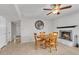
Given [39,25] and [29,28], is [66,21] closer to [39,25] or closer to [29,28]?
[39,25]

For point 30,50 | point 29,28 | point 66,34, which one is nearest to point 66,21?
point 66,34

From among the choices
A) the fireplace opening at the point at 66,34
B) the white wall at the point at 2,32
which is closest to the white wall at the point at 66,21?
the fireplace opening at the point at 66,34

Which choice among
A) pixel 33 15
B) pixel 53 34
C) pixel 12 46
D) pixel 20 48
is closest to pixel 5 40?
pixel 12 46

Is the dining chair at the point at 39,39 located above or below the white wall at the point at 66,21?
below

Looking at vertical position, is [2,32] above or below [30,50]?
above

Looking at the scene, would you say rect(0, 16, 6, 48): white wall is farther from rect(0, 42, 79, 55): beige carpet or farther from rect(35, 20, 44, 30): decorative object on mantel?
rect(35, 20, 44, 30): decorative object on mantel

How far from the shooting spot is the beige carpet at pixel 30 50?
7.19 feet

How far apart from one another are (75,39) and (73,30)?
Result: 1.17ft

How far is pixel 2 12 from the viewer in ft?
7.52

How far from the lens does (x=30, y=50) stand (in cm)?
229

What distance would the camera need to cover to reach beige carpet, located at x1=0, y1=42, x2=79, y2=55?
219cm

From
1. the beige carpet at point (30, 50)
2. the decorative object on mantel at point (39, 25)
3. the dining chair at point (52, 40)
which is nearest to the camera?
the beige carpet at point (30, 50)

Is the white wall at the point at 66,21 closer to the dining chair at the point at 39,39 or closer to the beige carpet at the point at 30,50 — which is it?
the beige carpet at the point at 30,50
